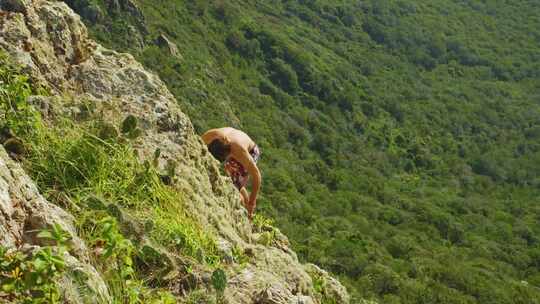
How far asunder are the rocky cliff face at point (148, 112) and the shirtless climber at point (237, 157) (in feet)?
1.00

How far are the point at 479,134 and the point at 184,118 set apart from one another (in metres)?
67.2

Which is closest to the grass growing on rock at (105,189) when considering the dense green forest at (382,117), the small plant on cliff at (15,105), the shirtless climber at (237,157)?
the small plant on cliff at (15,105)

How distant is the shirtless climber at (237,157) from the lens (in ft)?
16.4

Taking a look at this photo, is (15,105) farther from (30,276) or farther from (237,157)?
(237,157)

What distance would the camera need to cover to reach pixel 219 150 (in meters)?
5.11

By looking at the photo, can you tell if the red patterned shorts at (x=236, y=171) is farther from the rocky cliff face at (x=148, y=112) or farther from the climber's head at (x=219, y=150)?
the rocky cliff face at (x=148, y=112)

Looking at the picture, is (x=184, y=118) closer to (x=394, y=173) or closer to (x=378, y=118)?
(x=394, y=173)

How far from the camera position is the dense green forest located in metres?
38.8

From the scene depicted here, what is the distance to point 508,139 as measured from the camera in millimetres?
66938

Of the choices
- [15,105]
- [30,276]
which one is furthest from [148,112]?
[30,276]

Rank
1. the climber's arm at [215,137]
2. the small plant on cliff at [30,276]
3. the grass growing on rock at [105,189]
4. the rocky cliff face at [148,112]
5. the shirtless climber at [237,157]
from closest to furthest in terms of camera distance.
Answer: the small plant on cliff at [30,276]
the grass growing on rock at [105,189]
the rocky cliff face at [148,112]
the shirtless climber at [237,157]
the climber's arm at [215,137]

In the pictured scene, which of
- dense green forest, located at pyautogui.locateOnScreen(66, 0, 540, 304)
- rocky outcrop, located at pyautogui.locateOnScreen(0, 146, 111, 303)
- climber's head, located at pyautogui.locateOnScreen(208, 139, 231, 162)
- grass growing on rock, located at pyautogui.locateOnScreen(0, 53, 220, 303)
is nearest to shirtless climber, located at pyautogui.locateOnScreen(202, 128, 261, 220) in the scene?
climber's head, located at pyautogui.locateOnScreen(208, 139, 231, 162)

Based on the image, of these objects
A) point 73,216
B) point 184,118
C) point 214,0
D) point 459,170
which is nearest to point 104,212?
point 73,216

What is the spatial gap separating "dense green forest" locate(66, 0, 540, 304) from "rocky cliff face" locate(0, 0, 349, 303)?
2555 centimetres
